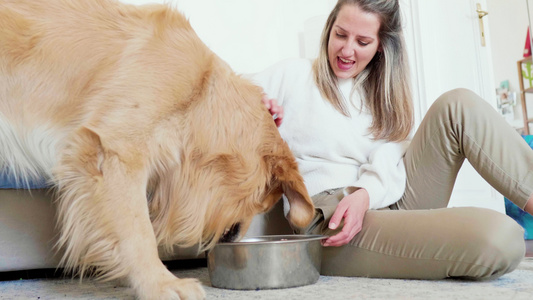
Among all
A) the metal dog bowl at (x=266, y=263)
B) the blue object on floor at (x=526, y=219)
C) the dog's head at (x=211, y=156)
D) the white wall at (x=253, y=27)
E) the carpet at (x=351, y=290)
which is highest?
the white wall at (x=253, y=27)

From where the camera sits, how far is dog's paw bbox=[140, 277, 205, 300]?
1.25 meters

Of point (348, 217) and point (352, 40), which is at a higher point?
point (352, 40)

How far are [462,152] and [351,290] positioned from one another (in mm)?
690

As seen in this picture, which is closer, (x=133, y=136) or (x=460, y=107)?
(x=133, y=136)

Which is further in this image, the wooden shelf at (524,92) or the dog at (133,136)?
the wooden shelf at (524,92)

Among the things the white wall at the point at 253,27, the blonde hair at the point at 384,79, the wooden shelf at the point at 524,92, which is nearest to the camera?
the blonde hair at the point at 384,79

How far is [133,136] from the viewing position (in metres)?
1.35

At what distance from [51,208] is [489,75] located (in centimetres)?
328

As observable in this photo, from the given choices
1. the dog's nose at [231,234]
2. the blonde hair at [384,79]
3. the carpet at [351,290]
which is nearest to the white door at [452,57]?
the blonde hair at [384,79]

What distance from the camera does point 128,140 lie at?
4.40ft

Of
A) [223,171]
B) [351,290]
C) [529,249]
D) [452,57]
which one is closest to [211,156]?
[223,171]

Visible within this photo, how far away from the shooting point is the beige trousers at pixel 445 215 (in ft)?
4.80

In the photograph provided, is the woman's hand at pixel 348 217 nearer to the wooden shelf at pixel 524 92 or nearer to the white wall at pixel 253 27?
the white wall at pixel 253 27

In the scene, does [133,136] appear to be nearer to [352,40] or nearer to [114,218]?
[114,218]
